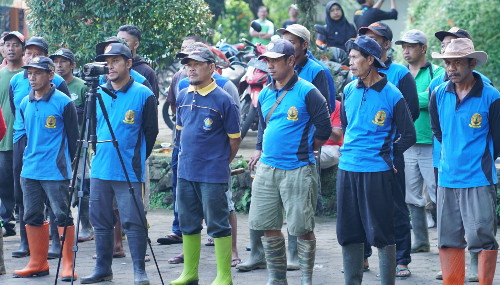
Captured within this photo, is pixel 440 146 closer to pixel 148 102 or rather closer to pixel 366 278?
pixel 366 278

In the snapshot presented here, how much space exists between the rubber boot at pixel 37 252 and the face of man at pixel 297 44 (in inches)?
109

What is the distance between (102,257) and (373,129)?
268 cm

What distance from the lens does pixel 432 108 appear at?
7.75 m

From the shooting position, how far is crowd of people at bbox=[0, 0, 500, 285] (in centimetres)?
741

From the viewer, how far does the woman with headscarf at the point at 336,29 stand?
15.6 meters

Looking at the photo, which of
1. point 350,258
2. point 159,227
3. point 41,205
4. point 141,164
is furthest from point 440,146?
point 159,227

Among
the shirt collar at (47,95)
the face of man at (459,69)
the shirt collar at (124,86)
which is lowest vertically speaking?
the shirt collar at (47,95)

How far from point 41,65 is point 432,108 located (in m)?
3.50

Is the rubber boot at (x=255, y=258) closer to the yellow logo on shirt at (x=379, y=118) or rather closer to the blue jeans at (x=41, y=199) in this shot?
the blue jeans at (x=41, y=199)

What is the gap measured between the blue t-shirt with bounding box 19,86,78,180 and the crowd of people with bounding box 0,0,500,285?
0.5 inches

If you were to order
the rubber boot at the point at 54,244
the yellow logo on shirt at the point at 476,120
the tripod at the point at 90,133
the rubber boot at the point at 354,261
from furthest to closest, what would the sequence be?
the rubber boot at the point at 54,244 → the tripod at the point at 90,133 → the rubber boot at the point at 354,261 → the yellow logo on shirt at the point at 476,120

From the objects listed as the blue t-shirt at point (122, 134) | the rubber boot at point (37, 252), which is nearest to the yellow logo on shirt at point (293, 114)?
the blue t-shirt at point (122, 134)

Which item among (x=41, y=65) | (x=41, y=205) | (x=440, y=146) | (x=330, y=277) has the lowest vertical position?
(x=330, y=277)

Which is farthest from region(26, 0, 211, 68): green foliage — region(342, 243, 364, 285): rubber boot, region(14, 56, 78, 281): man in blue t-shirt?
region(342, 243, 364, 285): rubber boot
